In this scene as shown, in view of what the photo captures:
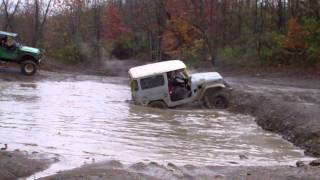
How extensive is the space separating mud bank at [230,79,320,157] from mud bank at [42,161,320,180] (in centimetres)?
294

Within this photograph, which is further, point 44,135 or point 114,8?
point 114,8

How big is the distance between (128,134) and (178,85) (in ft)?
18.6

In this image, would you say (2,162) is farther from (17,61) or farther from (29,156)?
(17,61)

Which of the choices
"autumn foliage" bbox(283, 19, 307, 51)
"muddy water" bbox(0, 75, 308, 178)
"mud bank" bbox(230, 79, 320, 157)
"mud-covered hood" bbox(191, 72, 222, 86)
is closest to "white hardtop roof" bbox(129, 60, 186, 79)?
"mud-covered hood" bbox(191, 72, 222, 86)

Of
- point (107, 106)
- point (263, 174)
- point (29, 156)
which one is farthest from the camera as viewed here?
point (107, 106)

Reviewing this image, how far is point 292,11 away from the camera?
138 ft

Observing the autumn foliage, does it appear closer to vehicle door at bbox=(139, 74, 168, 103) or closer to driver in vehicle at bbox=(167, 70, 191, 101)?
driver in vehicle at bbox=(167, 70, 191, 101)

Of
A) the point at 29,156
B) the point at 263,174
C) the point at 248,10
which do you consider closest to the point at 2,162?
the point at 29,156

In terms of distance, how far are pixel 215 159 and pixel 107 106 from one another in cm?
1048

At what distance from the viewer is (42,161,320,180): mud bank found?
9.48 m

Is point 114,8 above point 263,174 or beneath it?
above

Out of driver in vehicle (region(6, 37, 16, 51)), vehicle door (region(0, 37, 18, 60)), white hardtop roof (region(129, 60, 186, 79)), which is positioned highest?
driver in vehicle (region(6, 37, 16, 51))

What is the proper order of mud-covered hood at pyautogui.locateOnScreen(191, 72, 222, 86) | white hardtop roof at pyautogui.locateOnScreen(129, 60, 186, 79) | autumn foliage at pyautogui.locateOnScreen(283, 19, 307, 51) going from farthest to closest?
autumn foliage at pyautogui.locateOnScreen(283, 19, 307, 51) → mud-covered hood at pyautogui.locateOnScreen(191, 72, 222, 86) → white hardtop roof at pyautogui.locateOnScreen(129, 60, 186, 79)

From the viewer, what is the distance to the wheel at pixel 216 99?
71.7 feet
